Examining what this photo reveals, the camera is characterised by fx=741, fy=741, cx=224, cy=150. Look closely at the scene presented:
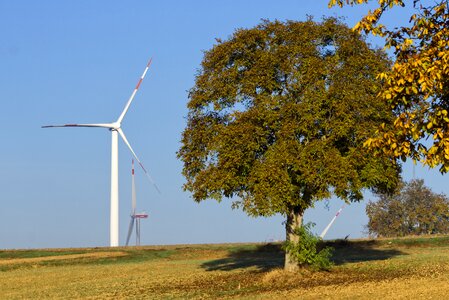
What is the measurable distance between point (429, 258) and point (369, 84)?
52.6 feet

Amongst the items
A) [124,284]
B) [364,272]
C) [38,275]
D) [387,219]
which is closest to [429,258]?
[364,272]

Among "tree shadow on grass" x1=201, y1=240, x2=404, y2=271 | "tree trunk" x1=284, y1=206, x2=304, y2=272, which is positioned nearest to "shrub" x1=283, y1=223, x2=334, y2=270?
"tree trunk" x1=284, y1=206, x2=304, y2=272

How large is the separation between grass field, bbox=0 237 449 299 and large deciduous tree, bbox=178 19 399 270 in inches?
165

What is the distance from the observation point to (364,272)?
144ft

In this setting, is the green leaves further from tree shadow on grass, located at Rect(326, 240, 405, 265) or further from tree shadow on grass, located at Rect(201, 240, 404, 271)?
tree shadow on grass, located at Rect(326, 240, 405, 265)

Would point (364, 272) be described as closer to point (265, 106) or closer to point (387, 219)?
point (265, 106)

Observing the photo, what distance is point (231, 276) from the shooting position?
45719 millimetres

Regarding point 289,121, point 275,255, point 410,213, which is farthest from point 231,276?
point 410,213

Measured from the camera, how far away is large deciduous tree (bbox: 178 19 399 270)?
39.4 m

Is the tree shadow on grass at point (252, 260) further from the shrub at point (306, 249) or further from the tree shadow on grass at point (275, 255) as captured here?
the shrub at point (306, 249)

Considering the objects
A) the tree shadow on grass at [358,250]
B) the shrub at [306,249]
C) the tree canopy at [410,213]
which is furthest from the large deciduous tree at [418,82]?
the tree canopy at [410,213]

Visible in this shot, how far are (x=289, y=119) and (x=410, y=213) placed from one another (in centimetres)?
8173

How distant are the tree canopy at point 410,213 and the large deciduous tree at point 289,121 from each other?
76928 millimetres

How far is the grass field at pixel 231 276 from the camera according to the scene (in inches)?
1393
